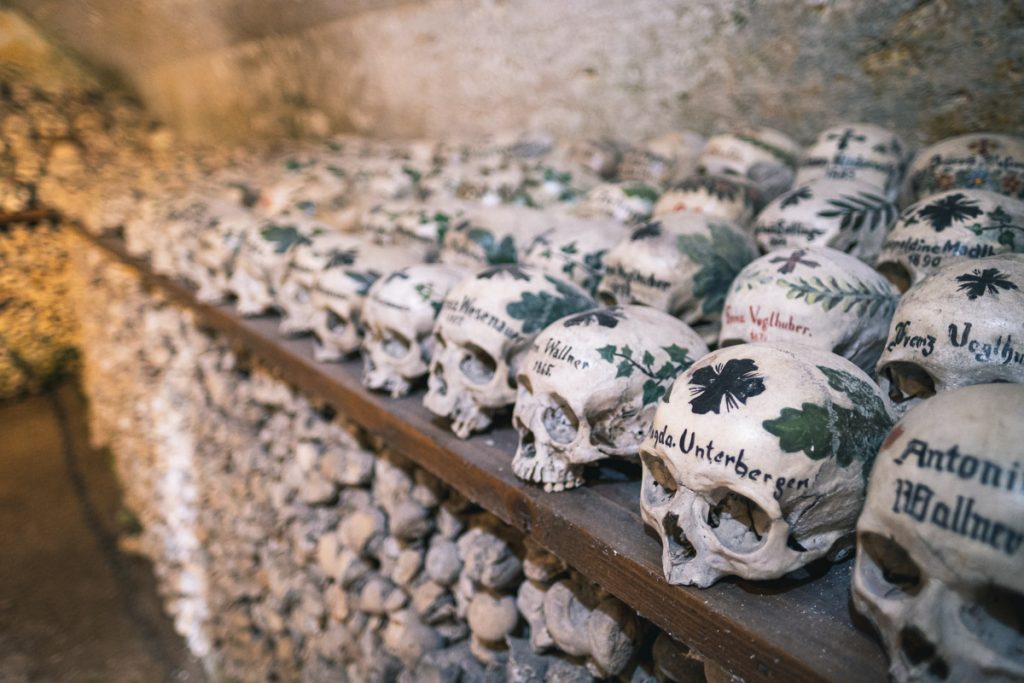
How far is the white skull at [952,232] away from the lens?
88 cm

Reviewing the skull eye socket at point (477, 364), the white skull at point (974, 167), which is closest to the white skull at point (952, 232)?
the white skull at point (974, 167)

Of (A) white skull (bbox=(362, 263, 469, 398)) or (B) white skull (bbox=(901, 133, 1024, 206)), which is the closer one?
(B) white skull (bbox=(901, 133, 1024, 206))

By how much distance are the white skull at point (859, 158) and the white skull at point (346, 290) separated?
0.93 m

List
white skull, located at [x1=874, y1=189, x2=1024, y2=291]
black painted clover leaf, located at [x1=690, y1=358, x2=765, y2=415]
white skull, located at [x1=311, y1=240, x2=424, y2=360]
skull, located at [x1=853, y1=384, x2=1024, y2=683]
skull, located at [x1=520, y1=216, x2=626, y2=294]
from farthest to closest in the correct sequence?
white skull, located at [x1=311, y1=240, x2=424, y2=360]
skull, located at [x1=520, y1=216, x2=626, y2=294]
white skull, located at [x1=874, y1=189, x2=1024, y2=291]
black painted clover leaf, located at [x1=690, y1=358, x2=765, y2=415]
skull, located at [x1=853, y1=384, x2=1024, y2=683]

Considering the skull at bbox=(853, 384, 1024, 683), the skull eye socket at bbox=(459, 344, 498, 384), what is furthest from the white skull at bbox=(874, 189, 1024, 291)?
the skull eye socket at bbox=(459, 344, 498, 384)

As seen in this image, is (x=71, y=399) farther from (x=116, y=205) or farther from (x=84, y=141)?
(x=84, y=141)

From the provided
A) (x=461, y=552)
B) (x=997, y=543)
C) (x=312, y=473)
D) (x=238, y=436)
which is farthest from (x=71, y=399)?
(x=997, y=543)

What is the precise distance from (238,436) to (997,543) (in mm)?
2329

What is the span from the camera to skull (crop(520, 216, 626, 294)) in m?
1.27

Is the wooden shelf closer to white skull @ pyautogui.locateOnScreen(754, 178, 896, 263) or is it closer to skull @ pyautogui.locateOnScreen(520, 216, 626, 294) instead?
skull @ pyautogui.locateOnScreen(520, 216, 626, 294)

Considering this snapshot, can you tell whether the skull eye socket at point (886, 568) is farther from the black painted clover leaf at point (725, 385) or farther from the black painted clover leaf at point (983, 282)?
the black painted clover leaf at point (983, 282)

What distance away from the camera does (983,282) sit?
0.72 meters

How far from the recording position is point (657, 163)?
1.74 meters

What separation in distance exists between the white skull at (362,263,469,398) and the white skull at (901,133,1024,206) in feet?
2.95
